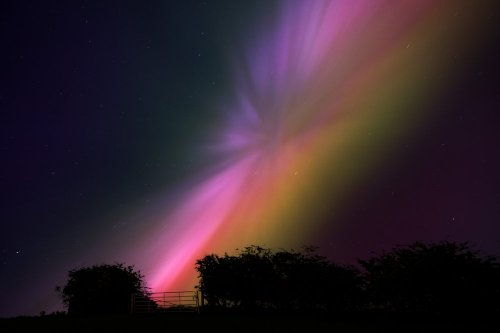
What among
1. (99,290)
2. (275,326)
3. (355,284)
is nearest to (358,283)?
(355,284)

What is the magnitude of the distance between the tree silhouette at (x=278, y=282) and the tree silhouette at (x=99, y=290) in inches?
473

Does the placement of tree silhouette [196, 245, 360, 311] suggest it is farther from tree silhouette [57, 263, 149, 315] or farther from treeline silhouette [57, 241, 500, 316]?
tree silhouette [57, 263, 149, 315]

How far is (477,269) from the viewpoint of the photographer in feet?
89.2

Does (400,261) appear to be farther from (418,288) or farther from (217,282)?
(217,282)

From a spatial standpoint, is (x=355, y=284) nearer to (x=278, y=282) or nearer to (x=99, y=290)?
(x=278, y=282)

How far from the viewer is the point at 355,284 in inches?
1256

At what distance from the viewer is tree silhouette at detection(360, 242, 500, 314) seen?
26.6m

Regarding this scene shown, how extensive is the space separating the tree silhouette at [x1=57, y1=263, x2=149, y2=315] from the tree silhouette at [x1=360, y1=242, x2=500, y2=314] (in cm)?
2756

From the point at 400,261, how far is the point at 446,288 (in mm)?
3809

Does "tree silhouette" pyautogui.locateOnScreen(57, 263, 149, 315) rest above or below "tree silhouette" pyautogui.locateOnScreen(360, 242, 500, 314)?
above

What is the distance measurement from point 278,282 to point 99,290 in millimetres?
23408

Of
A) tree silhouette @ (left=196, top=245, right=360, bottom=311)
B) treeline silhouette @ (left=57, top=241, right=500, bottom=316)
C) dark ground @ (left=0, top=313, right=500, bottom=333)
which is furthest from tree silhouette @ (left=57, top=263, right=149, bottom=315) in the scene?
dark ground @ (left=0, top=313, right=500, bottom=333)

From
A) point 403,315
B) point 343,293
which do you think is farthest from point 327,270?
point 403,315

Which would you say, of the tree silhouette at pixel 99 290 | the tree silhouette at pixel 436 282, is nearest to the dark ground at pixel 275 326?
the tree silhouette at pixel 436 282
